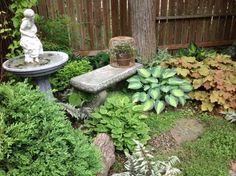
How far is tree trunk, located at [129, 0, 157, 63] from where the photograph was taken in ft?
15.0

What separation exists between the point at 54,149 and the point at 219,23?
17.1ft

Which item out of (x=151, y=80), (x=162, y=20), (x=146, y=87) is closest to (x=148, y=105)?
(x=146, y=87)

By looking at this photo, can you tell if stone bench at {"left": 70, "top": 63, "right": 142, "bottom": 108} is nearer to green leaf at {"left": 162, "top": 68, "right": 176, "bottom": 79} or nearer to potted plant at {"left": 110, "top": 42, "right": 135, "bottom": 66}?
potted plant at {"left": 110, "top": 42, "right": 135, "bottom": 66}

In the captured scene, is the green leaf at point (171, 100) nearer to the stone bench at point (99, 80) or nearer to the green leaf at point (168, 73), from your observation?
the green leaf at point (168, 73)

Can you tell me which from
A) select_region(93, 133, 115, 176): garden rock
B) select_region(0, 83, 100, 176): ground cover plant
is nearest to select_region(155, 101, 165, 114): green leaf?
select_region(93, 133, 115, 176): garden rock

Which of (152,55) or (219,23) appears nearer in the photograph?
(152,55)

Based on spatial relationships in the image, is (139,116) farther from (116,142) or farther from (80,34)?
(80,34)

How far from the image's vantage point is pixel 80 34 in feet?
17.4

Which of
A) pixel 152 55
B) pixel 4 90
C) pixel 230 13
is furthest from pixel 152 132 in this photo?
pixel 230 13

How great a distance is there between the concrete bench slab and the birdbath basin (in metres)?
0.49

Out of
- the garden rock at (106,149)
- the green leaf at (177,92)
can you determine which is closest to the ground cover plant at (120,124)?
the garden rock at (106,149)

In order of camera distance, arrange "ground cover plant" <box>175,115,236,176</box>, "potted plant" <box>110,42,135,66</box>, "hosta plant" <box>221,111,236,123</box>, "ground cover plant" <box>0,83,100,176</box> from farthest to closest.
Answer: "potted plant" <box>110,42,135,66</box> → "hosta plant" <box>221,111,236,123</box> → "ground cover plant" <box>175,115,236,176</box> → "ground cover plant" <box>0,83,100,176</box>

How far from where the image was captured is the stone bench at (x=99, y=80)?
3.69 meters

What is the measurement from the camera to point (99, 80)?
12.6ft
